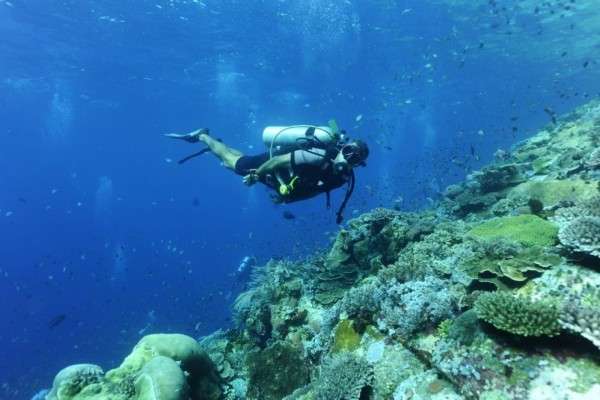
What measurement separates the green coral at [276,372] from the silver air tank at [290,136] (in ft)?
13.4

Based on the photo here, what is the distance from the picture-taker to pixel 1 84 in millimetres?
42781

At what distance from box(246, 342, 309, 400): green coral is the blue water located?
563 cm

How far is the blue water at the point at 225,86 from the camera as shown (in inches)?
1227

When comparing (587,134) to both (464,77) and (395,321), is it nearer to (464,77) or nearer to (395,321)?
(395,321)

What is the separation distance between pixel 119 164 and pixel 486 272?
115m

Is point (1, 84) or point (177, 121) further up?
point (1, 84)

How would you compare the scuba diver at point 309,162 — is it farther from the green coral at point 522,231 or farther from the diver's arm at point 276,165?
the green coral at point 522,231

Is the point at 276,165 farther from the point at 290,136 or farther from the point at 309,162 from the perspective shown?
the point at 309,162

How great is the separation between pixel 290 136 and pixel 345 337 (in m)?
4.57

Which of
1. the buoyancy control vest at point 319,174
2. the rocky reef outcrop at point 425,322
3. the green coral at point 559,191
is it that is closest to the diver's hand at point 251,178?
the buoyancy control vest at point 319,174

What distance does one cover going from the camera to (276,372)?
758 centimetres

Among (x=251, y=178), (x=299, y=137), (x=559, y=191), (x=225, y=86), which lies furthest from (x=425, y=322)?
(x=225, y=86)

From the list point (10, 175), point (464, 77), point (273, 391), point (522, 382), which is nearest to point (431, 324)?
point (522, 382)

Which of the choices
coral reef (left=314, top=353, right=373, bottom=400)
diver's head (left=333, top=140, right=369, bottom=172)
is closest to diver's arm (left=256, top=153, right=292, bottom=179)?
diver's head (left=333, top=140, right=369, bottom=172)
